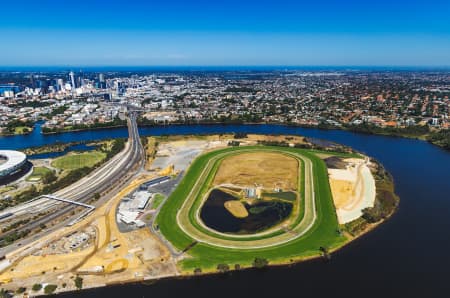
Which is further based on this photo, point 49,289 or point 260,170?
point 260,170

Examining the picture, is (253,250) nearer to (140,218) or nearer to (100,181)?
(140,218)

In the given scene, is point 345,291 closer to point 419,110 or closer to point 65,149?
point 65,149

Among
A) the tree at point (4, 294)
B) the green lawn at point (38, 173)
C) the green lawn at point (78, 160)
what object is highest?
the green lawn at point (78, 160)

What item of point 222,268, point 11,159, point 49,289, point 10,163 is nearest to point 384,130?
point 222,268

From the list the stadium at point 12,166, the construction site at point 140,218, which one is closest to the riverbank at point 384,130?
the construction site at point 140,218

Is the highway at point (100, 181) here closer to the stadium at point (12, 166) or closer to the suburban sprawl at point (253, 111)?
the stadium at point (12, 166)
